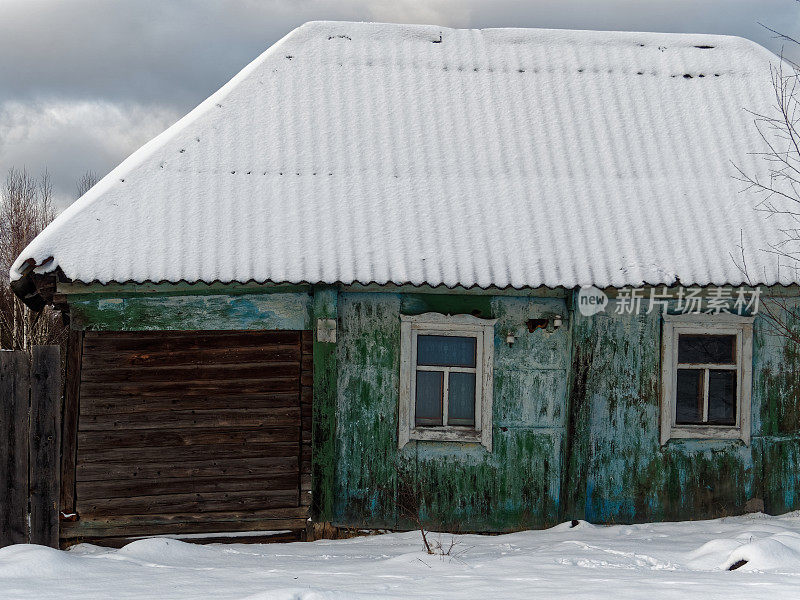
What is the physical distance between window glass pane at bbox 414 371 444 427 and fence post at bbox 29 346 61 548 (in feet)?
10.3

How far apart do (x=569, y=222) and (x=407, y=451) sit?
8.79ft

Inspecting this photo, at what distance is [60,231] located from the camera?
739 cm

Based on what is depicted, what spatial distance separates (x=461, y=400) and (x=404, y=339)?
83 centimetres

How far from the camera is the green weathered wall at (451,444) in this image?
7.64 m

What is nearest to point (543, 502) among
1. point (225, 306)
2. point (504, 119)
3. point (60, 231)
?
point (225, 306)

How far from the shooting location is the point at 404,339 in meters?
7.63

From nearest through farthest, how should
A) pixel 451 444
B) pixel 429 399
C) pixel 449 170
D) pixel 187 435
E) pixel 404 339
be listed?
pixel 187 435
pixel 404 339
pixel 451 444
pixel 429 399
pixel 449 170

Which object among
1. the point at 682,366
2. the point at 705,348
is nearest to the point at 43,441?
the point at 682,366

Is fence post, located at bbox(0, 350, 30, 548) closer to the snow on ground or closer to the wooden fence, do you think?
the wooden fence

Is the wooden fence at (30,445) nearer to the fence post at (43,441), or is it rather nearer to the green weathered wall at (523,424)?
the fence post at (43,441)

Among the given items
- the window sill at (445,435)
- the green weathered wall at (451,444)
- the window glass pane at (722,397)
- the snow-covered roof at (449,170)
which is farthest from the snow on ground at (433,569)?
the snow-covered roof at (449,170)

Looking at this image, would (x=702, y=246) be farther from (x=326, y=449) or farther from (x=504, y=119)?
(x=326, y=449)

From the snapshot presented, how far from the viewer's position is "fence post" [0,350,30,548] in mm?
6473

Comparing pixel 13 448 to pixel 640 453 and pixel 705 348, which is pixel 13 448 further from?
pixel 705 348
